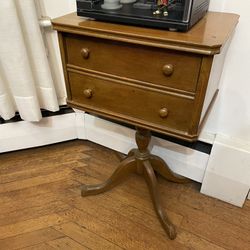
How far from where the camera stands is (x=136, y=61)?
0.77 meters

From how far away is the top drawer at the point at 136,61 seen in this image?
71 cm

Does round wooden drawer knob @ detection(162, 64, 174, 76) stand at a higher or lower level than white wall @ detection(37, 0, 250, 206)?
higher

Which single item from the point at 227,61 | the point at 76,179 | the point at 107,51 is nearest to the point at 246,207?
the point at 227,61

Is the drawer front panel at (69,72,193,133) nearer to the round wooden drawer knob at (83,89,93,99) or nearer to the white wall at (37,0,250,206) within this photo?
the round wooden drawer knob at (83,89,93,99)

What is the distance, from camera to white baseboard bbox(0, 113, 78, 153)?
4.72 feet

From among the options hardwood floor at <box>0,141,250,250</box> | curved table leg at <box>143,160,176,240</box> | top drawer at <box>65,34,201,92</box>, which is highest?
top drawer at <box>65,34,201,92</box>

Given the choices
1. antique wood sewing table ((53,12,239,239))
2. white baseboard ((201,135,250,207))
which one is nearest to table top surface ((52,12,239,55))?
antique wood sewing table ((53,12,239,239))

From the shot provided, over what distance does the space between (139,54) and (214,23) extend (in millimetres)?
273

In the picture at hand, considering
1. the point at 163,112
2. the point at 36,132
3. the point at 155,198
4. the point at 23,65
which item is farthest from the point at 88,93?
the point at 36,132

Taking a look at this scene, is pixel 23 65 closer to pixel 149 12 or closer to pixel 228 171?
pixel 149 12

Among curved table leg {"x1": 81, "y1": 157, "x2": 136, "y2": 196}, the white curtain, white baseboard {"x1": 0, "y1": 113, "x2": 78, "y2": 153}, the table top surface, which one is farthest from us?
white baseboard {"x1": 0, "y1": 113, "x2": 78, "y2": 153}

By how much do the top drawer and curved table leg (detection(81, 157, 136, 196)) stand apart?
51cm

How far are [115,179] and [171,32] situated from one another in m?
0.77

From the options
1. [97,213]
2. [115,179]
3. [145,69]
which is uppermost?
[145,69]
